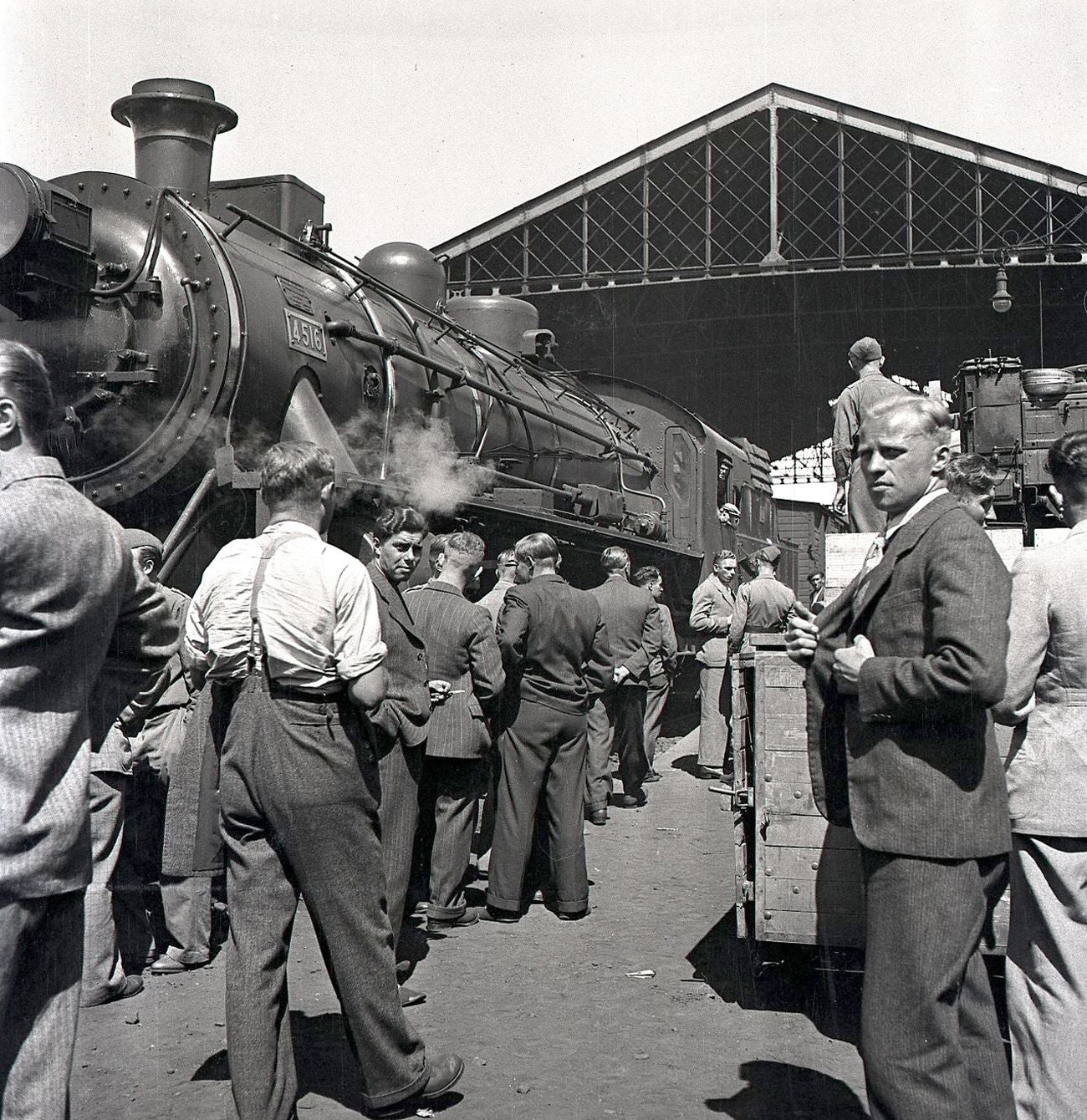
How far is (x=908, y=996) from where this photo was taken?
2264 millimetres

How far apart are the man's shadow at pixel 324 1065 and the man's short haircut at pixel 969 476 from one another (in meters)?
2.50

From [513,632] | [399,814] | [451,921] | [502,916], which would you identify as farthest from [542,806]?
[399,814]

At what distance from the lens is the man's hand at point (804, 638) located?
2645 millimetres

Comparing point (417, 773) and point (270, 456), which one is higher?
point (270, 456)

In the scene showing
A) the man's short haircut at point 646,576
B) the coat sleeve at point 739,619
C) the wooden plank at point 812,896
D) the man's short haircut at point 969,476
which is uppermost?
the man's short haircut at point 969,476

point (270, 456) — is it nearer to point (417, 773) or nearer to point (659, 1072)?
point (417, 773)

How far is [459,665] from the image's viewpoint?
4859 mm

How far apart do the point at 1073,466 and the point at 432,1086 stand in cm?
230

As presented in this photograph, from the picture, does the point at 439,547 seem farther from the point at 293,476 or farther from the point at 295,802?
the point at 295,802

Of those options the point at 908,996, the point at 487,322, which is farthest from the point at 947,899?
the point at 487,322

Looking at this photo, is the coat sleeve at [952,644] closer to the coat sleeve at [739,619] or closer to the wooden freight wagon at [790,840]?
the wooden freight wagon at [790,840]

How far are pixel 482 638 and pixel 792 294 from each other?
15676 mm

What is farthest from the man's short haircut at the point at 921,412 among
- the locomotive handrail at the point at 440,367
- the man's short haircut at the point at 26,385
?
the locomotive handrail at the point at 440,367

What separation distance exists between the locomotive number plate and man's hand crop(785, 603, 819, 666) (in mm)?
3869
